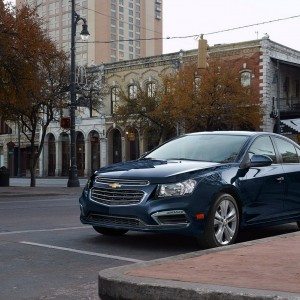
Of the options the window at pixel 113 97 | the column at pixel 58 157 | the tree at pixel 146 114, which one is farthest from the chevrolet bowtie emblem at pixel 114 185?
the column at pixel 58 157

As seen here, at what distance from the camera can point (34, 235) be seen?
9.23 m

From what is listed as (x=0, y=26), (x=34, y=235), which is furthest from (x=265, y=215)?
(x=0, y=26)

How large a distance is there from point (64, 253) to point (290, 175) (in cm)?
384

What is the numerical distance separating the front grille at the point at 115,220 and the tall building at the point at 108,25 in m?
101

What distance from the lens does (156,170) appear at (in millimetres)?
7922

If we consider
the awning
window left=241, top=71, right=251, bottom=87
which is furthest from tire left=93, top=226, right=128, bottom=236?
the awning

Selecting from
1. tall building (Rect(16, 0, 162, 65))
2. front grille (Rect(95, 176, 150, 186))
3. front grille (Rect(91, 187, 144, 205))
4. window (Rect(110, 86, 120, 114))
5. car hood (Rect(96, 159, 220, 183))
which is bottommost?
front grille (Rect(91, 187, 144, 205))

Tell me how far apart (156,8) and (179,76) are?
9844cm

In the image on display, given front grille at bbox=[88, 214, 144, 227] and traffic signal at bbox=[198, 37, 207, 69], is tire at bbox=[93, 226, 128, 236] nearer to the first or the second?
front grille at bbox=[88, 214, 144, 227]

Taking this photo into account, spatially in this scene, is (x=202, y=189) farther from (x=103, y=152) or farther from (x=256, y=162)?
(x=103, y=152)

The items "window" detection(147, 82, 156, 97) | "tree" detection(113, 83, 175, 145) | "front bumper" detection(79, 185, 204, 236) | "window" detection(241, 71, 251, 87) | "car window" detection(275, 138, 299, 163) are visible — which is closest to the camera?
"front bumper" detection(79, 185, 204, 236)

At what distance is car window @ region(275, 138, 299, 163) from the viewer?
9484mm

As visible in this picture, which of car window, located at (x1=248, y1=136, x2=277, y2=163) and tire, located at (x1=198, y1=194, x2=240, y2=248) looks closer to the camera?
tire, located at (x1=198, y1=194, x2=240, y2=248)

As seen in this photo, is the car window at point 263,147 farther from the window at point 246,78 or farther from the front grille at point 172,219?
the window at point 246,78
